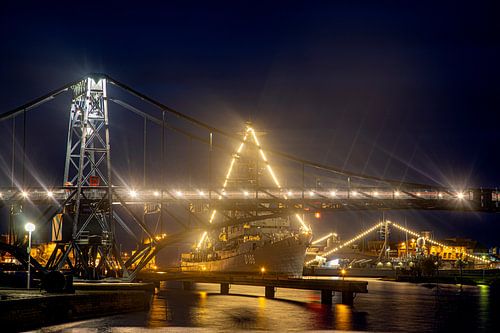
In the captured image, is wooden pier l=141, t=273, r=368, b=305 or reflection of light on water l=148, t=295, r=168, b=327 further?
wooden pier l=141, t=273, r=368, b=305

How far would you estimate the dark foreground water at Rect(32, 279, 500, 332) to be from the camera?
38.0m

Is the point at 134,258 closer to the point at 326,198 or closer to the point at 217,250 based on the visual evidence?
the point at 326,198

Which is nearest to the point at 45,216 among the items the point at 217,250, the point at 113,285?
the point at 113,285

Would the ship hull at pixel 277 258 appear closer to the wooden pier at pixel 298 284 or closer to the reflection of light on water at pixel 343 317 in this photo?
the wooden pier at pixel 298 284

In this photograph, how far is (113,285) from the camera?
51281 mm

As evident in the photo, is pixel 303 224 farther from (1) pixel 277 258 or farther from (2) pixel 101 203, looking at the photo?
(2) pixel 101 203

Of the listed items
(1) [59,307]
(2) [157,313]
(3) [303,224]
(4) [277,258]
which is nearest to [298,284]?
(2) [157,313]

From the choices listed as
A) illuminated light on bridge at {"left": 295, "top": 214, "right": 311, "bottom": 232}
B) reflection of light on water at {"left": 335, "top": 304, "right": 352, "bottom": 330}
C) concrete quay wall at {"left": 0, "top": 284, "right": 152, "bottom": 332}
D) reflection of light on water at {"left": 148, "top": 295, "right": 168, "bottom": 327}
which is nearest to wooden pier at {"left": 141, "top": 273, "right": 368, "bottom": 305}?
reflection of light on water at {"left": 335, "top": 304, "right": 352, "bottom": 330}

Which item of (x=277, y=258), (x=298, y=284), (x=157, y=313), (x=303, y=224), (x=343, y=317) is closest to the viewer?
(x=343, y=317)

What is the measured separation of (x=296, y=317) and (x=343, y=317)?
2.82 meters

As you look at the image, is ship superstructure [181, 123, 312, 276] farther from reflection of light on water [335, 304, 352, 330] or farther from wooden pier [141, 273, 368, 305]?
reflection of light on water [335, 304, 352, 330]

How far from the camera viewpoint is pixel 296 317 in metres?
44.1

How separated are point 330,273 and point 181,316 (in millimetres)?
124670

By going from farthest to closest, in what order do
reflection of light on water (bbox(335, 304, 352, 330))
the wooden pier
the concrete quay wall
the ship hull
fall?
1. the ship hull
2. the wooden pier
3. reflection of light on water (bbox(335, 304, 352, 330))
4. the concrete quay wall
